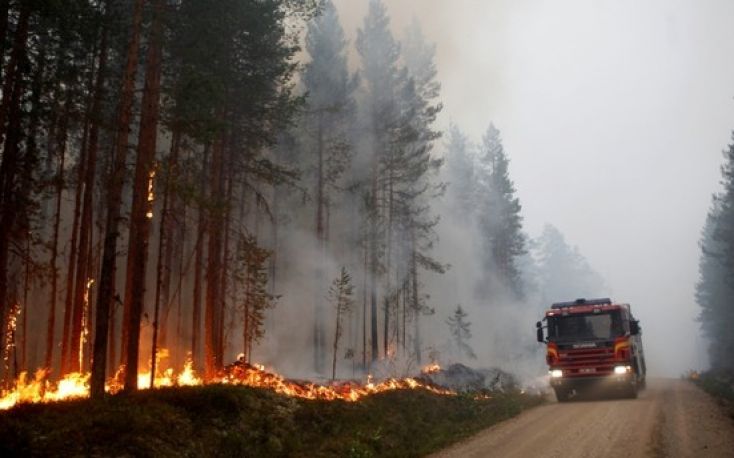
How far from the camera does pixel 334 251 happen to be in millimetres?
36719

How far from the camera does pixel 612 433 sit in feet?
41.9

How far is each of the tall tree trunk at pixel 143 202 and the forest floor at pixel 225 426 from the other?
4.93 feet

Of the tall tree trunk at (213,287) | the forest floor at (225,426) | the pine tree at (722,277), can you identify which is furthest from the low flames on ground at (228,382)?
the pine tree at (722,277)

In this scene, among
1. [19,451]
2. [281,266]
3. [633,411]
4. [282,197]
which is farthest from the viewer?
[282,197]

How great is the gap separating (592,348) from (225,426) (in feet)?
48.9

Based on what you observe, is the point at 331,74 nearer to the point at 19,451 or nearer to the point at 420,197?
the point at 420,197

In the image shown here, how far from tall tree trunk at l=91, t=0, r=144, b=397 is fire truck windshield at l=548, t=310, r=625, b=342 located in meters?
16.5

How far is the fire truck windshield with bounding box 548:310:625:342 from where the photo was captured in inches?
834

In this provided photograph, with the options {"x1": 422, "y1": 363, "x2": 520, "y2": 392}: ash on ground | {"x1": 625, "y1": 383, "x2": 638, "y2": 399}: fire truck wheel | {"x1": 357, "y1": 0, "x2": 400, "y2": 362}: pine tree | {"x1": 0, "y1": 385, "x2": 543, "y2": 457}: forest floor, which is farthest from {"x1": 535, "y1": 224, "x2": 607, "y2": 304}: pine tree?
{"x1": 0, "y1": 385, "x2": 543, "y2": 457}: forest floor

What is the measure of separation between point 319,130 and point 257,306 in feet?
53.9

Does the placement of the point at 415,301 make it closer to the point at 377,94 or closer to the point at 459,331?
the point at 459,331

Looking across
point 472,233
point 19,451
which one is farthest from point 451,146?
point 19,451

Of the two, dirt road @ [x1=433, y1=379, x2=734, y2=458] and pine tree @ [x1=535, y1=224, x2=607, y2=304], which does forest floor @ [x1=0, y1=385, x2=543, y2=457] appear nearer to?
dirt road @ [x1=433, y1=379, x2=734, y2=458]

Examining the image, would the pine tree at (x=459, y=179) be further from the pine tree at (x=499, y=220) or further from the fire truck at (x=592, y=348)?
the fire truck at (x=592, y=348)
